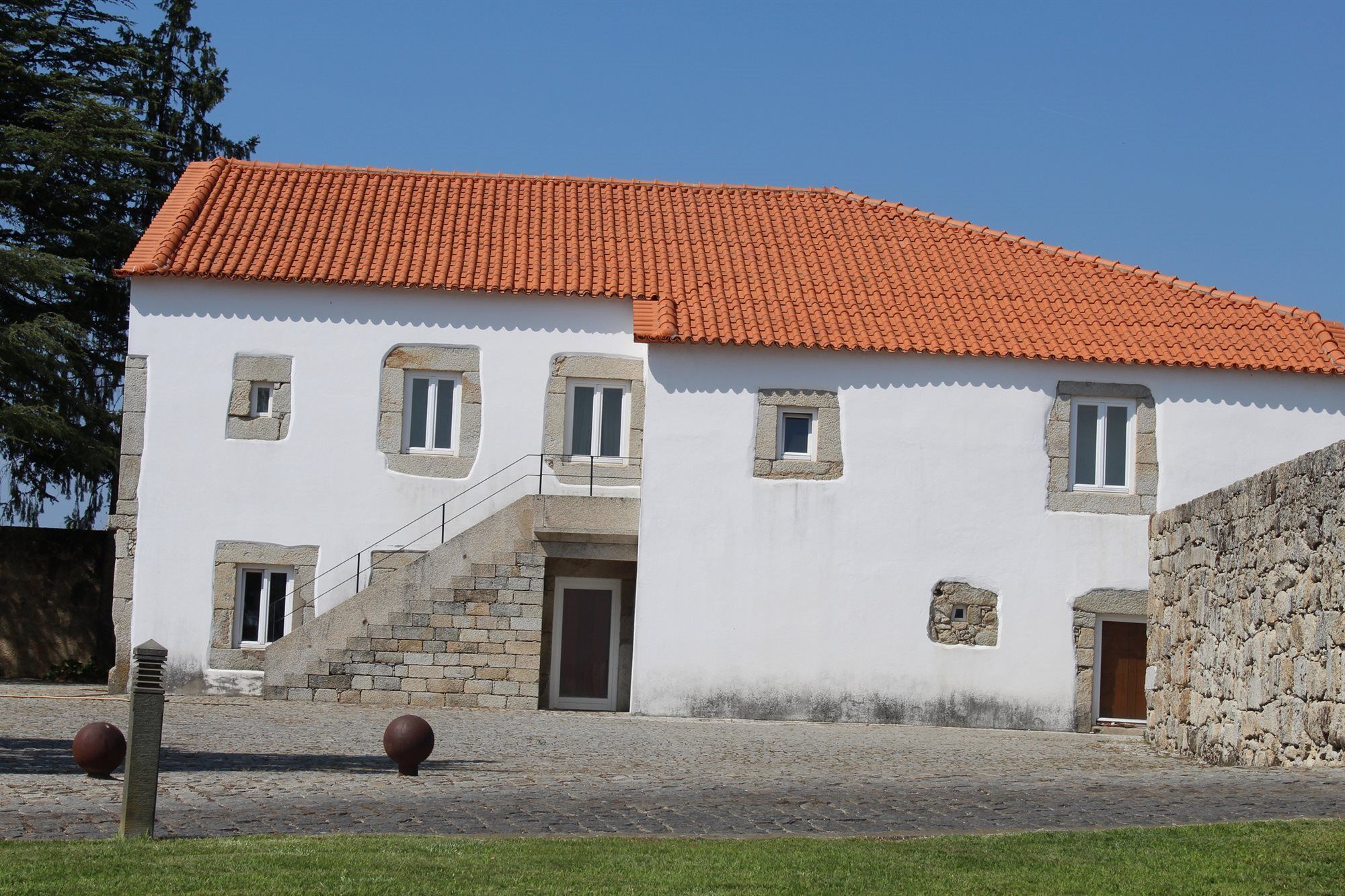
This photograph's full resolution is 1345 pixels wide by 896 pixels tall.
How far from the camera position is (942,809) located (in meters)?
9.38

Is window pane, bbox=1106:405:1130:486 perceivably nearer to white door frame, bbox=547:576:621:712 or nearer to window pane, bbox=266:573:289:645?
white door frame, bbox=547:576:621:712

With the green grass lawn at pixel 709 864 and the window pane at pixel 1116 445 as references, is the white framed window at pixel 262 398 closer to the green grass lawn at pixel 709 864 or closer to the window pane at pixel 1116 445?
the window pane at pixel 1116 445

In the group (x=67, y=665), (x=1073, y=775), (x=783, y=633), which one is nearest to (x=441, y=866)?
(x=1073, y=775)

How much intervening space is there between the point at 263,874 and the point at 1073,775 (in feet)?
22.9

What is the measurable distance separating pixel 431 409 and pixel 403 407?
369 mm

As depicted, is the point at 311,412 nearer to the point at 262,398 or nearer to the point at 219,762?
the point at 262,398

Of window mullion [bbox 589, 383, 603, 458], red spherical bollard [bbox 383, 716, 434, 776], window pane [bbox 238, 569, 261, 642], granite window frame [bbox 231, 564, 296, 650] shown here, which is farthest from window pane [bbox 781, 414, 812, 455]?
red spherical bollard [bbox 383, 716, 434, 776]

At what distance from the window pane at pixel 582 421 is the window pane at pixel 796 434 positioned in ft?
9.03

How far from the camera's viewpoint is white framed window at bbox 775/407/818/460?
62.8 ft

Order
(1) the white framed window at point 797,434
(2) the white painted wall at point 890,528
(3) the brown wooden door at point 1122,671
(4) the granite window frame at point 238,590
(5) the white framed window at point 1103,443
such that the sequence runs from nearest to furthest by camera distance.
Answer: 1. (2) the white painted wall at point 890,528
2. (3) the brown wooden door at point 1122,671
3. (1) the white framed window at point 797,434
4. (5) the white framed window at point 1103,443
5. (4) the granite window frame at point 238,590

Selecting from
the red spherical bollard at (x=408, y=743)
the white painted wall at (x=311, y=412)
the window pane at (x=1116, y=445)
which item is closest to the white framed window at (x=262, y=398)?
the white painted wall at (x=311, y=412)

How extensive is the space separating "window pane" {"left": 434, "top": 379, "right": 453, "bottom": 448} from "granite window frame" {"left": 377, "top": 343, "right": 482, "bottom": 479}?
181 millimetres

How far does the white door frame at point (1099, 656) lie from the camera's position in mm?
18953

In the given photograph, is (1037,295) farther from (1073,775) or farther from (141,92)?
(141,92)
